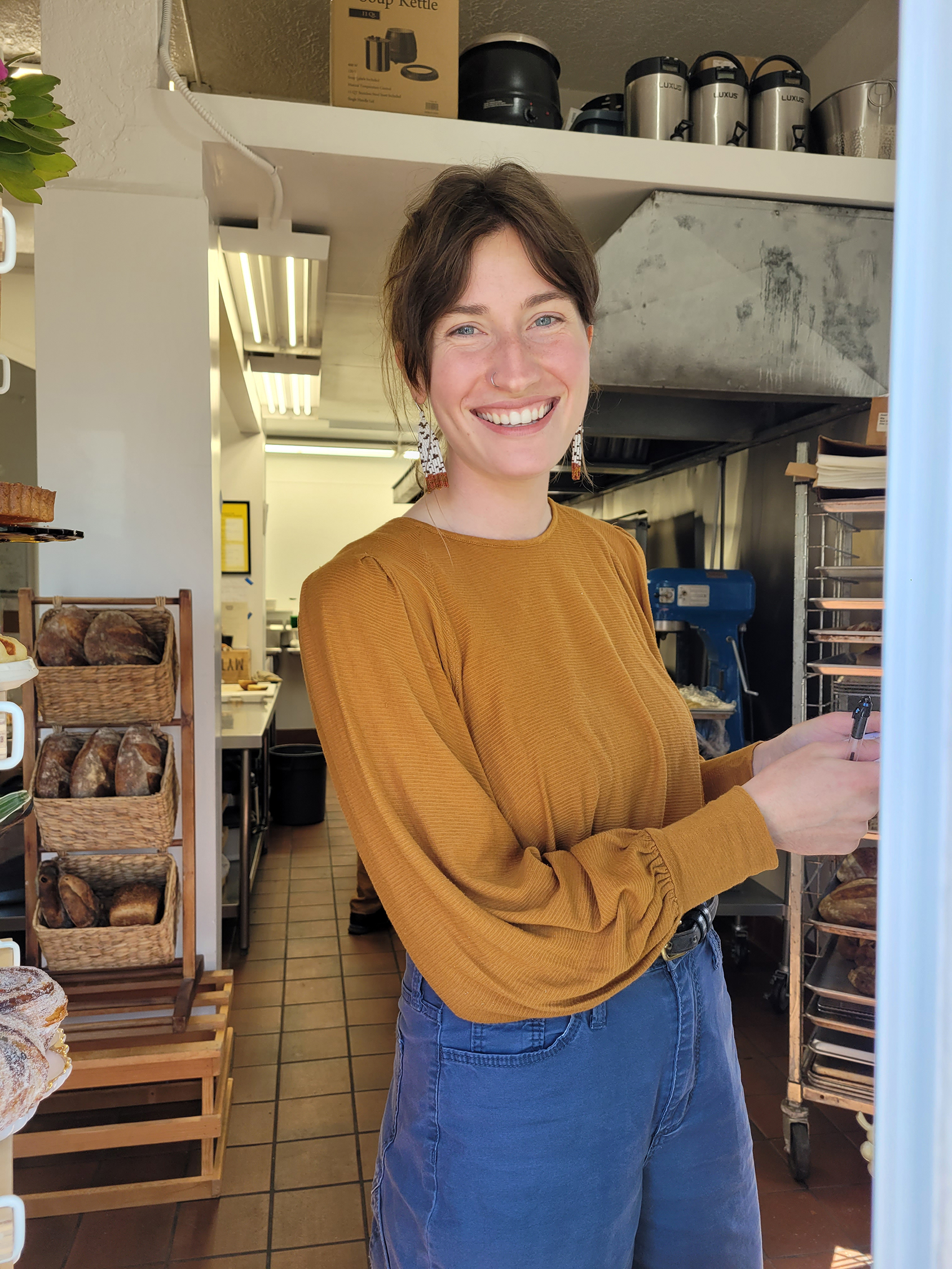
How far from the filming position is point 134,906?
2.35 metres

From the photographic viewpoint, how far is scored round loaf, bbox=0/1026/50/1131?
2.23 ft

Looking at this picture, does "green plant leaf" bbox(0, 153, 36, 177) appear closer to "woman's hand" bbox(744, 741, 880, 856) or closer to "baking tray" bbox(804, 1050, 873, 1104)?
"woman's hand" bbox(744, 741, 880, 856)

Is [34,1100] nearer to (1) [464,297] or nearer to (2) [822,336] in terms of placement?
(1) [464,297]

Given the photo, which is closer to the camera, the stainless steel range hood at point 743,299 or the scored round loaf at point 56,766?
the scored round loaf at point 56,766

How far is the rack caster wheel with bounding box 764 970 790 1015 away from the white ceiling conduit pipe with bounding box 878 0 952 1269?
3.19 metres

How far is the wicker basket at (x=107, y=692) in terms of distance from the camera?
7.54 ft

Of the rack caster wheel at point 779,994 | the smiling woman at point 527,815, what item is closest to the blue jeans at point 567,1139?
the smiling woman at point 527,815

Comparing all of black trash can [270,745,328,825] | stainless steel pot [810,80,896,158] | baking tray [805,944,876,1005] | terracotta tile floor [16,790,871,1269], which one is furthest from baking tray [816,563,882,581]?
black trash can [270,745,328,825]

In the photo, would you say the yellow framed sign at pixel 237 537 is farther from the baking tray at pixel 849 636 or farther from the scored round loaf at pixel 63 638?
the baking tray at pixel 849 636

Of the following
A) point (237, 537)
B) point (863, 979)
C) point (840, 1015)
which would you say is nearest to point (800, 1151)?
point (840, 1015)

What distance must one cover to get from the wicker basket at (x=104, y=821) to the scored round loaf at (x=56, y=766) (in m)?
0.01

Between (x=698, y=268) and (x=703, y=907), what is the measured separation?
2.26 meters

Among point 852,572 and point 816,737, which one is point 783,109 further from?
point 816,737

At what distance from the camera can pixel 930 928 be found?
31 cm
